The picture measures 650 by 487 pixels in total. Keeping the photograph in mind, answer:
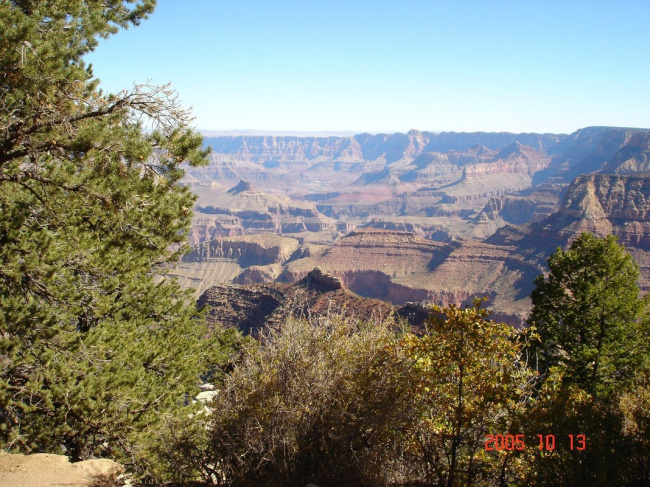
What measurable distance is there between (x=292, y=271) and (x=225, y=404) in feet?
318

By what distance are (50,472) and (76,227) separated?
4544 millimetres

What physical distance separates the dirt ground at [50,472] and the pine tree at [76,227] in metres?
1.42

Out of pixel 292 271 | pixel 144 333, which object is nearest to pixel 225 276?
pixel 292 271

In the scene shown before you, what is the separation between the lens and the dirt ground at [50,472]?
25.4ft

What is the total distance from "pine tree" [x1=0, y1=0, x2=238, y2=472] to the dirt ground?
142cm

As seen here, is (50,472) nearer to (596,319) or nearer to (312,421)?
(312,421)

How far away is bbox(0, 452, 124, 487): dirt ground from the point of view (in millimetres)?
7749

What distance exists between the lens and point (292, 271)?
106 meters

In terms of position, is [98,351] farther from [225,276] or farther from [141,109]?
[225,276]
